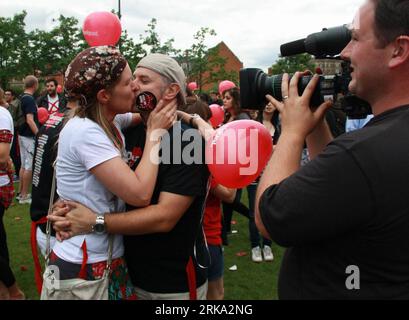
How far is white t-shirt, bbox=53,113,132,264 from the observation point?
5.66 ft

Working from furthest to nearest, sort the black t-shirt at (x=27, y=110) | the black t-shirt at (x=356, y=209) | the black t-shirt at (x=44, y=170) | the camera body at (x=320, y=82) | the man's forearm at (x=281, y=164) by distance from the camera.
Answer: the black t-shirt at (x=27, y=110) → the black t-shirt at (x=44, y=170) → the camera body at (x=320, y=82) → the man's forearm at (x=281, y=164) → the black t-shirt at (x=356, y=209)

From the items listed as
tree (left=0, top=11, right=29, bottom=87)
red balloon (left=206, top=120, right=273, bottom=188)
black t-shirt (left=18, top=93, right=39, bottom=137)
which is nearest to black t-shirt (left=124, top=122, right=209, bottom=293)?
red balloon (left=206, top=120, right=273, bottom=188)

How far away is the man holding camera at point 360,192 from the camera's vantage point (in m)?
1.07

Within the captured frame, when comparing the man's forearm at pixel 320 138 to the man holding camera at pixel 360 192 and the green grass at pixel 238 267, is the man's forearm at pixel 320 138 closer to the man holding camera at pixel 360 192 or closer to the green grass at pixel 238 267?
the man holding camera at pixel 360 192

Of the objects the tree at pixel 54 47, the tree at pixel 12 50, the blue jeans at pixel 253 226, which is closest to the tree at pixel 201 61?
the tree at pixel 54 47

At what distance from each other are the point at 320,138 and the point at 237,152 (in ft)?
1.21

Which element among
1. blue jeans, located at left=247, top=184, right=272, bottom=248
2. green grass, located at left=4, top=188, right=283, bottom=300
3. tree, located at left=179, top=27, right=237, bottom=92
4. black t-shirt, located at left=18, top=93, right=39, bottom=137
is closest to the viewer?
green grass, located at left=4, top=188, right=283, bottom=300

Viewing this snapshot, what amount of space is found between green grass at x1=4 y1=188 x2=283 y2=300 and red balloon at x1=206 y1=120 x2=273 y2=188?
2.44 metres

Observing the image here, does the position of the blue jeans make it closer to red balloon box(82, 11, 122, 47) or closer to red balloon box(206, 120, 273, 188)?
red balloon box(82, 11, 122, 47)

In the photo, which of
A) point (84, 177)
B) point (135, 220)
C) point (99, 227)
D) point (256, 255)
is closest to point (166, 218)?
point (135, 220)

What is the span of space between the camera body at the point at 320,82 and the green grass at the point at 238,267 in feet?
9.34

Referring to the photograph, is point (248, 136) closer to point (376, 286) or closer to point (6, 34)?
point (376, 286)
